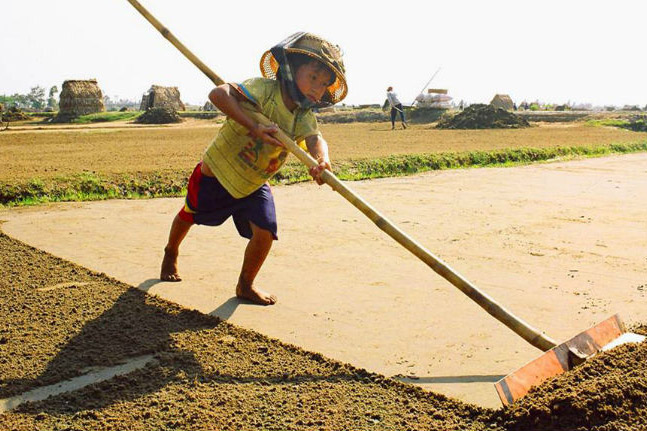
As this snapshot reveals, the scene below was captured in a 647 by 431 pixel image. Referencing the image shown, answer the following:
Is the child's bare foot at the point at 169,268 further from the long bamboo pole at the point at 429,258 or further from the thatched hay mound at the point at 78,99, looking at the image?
the thatched hay mound at the point at 78,99

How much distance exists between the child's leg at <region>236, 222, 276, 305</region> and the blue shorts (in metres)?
0.04

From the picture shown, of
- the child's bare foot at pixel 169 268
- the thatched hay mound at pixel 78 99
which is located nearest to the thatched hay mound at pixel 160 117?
the thatched hay mound at pixel 78 99

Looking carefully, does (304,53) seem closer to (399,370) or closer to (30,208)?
(399,370)

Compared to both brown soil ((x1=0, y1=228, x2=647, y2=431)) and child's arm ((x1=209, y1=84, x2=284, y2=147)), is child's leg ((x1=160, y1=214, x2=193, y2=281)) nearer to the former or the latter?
brown soil ((x1=0, y1=228, x2=647, y2=431))

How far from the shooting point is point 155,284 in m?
3.78

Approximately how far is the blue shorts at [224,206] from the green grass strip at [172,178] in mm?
3228

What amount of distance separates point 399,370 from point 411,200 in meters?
3.93

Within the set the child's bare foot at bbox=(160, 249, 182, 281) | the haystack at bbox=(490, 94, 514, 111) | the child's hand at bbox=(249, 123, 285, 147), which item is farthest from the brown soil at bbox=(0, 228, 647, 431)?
the haystack at bbox=(490, 94, 514, 111)

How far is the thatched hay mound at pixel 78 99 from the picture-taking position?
104 feet

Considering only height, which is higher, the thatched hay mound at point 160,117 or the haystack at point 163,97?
the haystack at point 163,97

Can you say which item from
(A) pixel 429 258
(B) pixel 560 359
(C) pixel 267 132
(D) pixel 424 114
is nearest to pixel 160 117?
(D) pixel 424 114

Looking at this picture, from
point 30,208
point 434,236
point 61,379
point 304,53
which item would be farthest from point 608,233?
point 30,208

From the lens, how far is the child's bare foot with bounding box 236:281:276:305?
348 cm

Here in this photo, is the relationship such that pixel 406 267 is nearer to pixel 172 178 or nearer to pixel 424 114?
pixel 172 178
